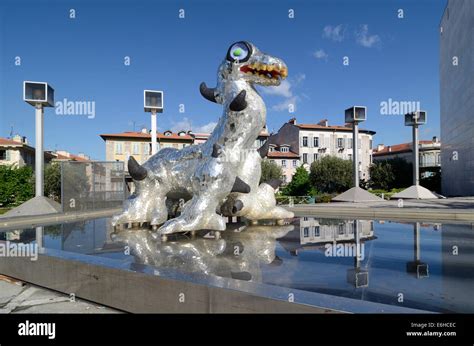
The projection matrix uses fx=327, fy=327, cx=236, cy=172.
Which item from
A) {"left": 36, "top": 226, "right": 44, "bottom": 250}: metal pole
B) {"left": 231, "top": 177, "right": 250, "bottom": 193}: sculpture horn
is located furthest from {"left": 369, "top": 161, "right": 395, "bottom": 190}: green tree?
{"left": 36, "top": 226, "right": 44, "bottom": 250}: metal pole

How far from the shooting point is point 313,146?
4941cm

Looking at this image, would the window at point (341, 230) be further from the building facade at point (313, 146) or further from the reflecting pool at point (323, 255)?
the building facade at point (313, 146)

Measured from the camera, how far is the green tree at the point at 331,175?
38.6 m

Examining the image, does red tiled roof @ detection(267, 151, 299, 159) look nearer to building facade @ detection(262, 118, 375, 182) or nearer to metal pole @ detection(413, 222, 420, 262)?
building facade @ detection(262, 118, 375, 182)

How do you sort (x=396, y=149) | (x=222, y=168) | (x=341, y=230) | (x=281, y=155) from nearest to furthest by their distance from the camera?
1. (x=222, y=168)
2. (x=341, y=230)
3. (x=281, y=155)
4. (x=396, y=149)

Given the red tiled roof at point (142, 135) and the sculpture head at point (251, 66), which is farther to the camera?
the red tiled roof at point (142, 135)

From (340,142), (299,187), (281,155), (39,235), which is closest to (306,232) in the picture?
(39,235)


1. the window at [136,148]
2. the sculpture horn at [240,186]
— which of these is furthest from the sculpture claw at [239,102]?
the window at [136,148]

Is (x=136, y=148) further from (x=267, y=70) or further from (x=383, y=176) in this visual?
(x=267, y=70)

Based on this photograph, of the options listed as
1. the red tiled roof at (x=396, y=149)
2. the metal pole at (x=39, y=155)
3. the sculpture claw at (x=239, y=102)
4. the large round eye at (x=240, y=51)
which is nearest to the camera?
the sculpture claw at (x=239, y=102)

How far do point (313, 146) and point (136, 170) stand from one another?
44.1 m

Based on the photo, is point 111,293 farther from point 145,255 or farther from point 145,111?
point 145,111

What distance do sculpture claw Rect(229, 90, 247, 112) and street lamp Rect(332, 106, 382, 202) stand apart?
16.2m

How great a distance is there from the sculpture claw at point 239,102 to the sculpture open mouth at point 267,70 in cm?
75
